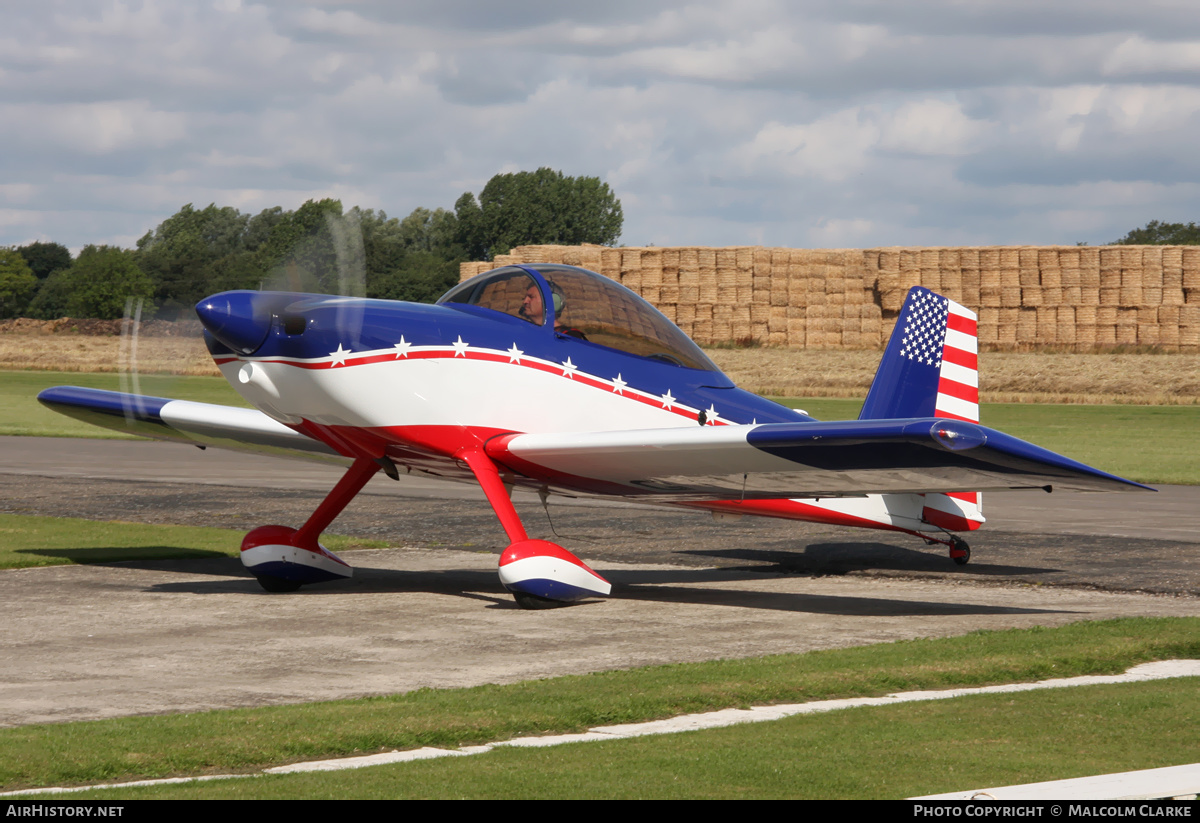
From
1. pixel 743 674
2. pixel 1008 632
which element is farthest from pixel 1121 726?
pixel 1008 632

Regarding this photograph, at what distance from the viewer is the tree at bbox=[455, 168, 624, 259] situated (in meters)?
103

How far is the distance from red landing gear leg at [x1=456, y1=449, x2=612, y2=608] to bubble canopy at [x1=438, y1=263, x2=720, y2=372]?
1140 mm

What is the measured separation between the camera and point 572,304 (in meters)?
9.94

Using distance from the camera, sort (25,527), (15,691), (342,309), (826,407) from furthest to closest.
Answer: (826,407)
(25,527)
(342,309)
(15,691)

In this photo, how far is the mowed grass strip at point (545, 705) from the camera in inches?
203

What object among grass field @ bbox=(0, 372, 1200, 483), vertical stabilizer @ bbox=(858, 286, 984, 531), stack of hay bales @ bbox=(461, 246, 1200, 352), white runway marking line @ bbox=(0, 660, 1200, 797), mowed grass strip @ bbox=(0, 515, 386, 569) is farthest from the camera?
stack of hay bales @ bbox=(461, 246, 1200, 352)

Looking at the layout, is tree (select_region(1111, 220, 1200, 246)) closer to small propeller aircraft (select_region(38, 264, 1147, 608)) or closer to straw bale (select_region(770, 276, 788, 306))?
straw bale (select_region(770, 276, 788, 306))

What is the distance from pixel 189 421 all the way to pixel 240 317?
323 cm

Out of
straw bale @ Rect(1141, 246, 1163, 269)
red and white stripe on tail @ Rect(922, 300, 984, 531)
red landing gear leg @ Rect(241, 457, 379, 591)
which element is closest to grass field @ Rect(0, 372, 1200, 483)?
straw bale @ Rect(1141, 246, 1163, 269)

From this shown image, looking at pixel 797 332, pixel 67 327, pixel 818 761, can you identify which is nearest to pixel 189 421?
pixel 818 761

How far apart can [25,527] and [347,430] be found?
21.8 feet

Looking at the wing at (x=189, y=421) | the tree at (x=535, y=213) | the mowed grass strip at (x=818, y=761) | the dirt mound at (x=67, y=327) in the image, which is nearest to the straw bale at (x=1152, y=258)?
the wing at (x=189, y=421)

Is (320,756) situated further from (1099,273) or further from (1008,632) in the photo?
(1099,273)
